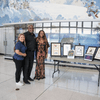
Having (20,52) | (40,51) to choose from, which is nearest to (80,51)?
(40,51)

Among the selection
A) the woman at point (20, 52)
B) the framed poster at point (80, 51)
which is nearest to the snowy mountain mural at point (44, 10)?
the framed poster at point (80, 51)

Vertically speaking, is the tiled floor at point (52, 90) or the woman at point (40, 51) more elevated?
the woman at point (40, 51)

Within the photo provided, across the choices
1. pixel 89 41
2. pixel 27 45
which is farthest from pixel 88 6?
pixel 27 45

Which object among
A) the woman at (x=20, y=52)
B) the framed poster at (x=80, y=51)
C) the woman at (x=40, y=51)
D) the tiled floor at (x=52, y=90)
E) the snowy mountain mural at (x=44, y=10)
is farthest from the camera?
the snowy mountain mural at (x=44, y=10)

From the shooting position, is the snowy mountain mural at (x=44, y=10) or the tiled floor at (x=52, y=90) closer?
the tiled floor at (x=52, y=90)

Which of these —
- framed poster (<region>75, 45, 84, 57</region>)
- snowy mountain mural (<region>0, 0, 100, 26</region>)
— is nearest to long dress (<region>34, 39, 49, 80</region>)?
framed poster (<region>75, 45, 84, 57</region>)

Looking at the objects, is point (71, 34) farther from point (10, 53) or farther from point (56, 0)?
point (10, 53)

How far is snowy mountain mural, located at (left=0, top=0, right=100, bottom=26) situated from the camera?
685 centimetres

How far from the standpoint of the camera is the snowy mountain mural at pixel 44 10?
685 cm

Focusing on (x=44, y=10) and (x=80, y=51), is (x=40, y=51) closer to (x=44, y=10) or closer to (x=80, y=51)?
(x=80, y=51)

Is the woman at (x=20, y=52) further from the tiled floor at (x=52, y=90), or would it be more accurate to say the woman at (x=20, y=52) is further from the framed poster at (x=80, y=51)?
the framed poster at (x=80, y=51)

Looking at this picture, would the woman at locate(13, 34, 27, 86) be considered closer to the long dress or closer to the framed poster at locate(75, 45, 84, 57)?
the long dress

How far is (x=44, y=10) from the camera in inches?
318

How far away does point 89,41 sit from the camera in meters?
5.26
